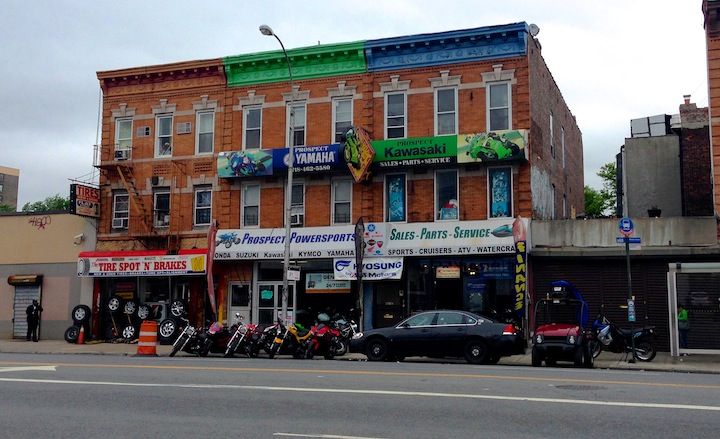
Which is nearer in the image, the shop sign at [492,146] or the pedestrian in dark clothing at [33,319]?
the shop sign at [492,146]

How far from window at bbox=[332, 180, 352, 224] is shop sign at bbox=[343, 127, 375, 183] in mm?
1346

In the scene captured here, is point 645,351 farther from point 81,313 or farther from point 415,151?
point 81,313

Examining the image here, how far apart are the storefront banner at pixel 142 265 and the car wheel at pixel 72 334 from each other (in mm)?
2140

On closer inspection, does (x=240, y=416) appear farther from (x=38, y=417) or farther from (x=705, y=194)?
(x=705, y=194)

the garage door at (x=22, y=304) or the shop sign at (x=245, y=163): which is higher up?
the shop sign at (x=245, y=163)

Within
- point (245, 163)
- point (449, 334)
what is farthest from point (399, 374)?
point (245, 163)

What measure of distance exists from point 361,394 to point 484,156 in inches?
577

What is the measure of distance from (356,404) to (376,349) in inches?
378

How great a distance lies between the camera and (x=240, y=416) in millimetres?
9516

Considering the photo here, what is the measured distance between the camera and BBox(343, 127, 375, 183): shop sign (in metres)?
25.5

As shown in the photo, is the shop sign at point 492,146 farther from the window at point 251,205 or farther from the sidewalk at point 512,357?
the window at point 251,205

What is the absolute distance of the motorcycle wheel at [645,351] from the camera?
65.0 feet

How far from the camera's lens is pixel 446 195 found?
25594mm

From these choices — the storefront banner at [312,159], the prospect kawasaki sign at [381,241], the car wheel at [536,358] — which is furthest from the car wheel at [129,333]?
the car wheel at [536,358]
